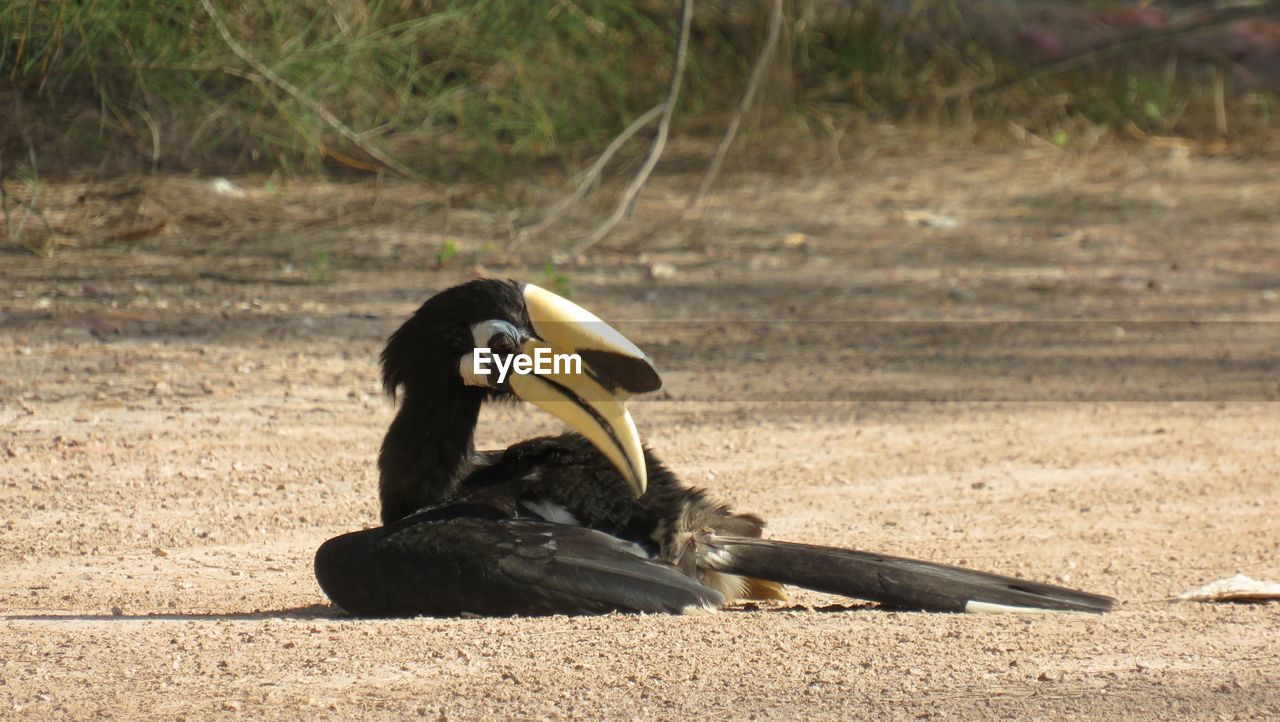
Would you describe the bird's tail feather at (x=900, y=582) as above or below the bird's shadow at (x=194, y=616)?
above

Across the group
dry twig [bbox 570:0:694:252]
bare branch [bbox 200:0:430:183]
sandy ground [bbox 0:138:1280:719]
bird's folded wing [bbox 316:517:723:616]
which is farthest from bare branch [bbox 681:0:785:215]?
bird's folded wing [bbox 316:517:723:616]

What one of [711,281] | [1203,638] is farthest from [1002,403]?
[1203,638]

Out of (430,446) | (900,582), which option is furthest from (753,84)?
(900,582)

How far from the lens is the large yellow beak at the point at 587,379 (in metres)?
3.48

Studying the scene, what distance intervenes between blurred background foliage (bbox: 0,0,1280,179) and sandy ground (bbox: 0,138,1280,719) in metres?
0.42

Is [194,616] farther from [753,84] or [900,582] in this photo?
[753,84]

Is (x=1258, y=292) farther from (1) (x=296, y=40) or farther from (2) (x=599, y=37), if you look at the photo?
(1) (x=296, y=40)

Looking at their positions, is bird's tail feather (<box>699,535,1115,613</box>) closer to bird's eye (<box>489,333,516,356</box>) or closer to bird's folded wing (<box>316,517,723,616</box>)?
bird's folded wing (<box>316,517,723,616</box>)

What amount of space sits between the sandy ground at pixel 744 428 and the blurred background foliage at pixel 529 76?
1.37ft

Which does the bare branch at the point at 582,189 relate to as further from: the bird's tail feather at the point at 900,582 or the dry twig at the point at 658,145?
the bird's tail feather at the point at 900,582

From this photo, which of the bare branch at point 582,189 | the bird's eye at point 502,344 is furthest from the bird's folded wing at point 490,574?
the bare branch at point 582,189

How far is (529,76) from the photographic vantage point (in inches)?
316

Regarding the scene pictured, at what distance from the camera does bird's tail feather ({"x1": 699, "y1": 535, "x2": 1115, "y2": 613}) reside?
348cm

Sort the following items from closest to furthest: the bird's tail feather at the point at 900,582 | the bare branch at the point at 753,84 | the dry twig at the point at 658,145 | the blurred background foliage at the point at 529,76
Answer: the bird's tail feather at the point at 900,582 < the blurred background foliage at the point at 529,76 < the dry twig at the point at 658,145 < the bare branch at the point at 753,84
